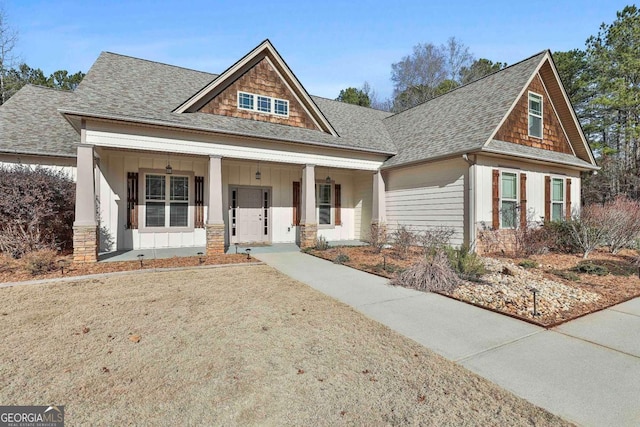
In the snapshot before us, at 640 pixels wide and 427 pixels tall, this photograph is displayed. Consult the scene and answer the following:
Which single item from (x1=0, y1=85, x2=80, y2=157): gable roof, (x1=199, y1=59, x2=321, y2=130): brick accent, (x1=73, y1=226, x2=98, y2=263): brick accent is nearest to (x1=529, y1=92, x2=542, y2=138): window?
(x1=199, y1=59, x2=321, y2=130): brick accent

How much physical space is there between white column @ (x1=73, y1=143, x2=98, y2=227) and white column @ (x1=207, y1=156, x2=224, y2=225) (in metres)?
2.96

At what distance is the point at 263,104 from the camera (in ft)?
36.3

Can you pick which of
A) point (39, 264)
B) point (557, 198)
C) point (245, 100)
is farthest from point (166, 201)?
point (557, 198)

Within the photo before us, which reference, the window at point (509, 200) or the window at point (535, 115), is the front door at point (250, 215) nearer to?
the window at point (509, 200)

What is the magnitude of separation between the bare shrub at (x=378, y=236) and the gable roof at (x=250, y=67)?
161 inches

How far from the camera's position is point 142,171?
10367 mm

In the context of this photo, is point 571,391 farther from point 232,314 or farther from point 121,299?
point 121,299

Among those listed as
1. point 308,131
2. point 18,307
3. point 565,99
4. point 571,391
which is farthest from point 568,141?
point 18,307

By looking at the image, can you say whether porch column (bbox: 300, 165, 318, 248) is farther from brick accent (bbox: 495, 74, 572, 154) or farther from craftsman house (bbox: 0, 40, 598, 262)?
brick accent (bbox: 495, 74, 572, 154)

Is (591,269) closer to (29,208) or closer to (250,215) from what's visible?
(250,215)

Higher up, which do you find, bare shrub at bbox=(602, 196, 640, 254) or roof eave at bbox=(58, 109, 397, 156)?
roof eave at bbox=(58, 109, 397, 156)

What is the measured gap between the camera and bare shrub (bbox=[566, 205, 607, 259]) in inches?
354

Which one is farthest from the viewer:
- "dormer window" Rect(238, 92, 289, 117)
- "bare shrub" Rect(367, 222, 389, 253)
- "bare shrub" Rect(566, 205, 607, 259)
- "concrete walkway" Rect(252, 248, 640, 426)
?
"dormer window" Rect(238, 92, 289, 117)

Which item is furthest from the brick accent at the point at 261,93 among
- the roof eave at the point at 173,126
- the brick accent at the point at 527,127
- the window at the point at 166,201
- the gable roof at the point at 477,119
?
the brick accent at the point at 527,127
